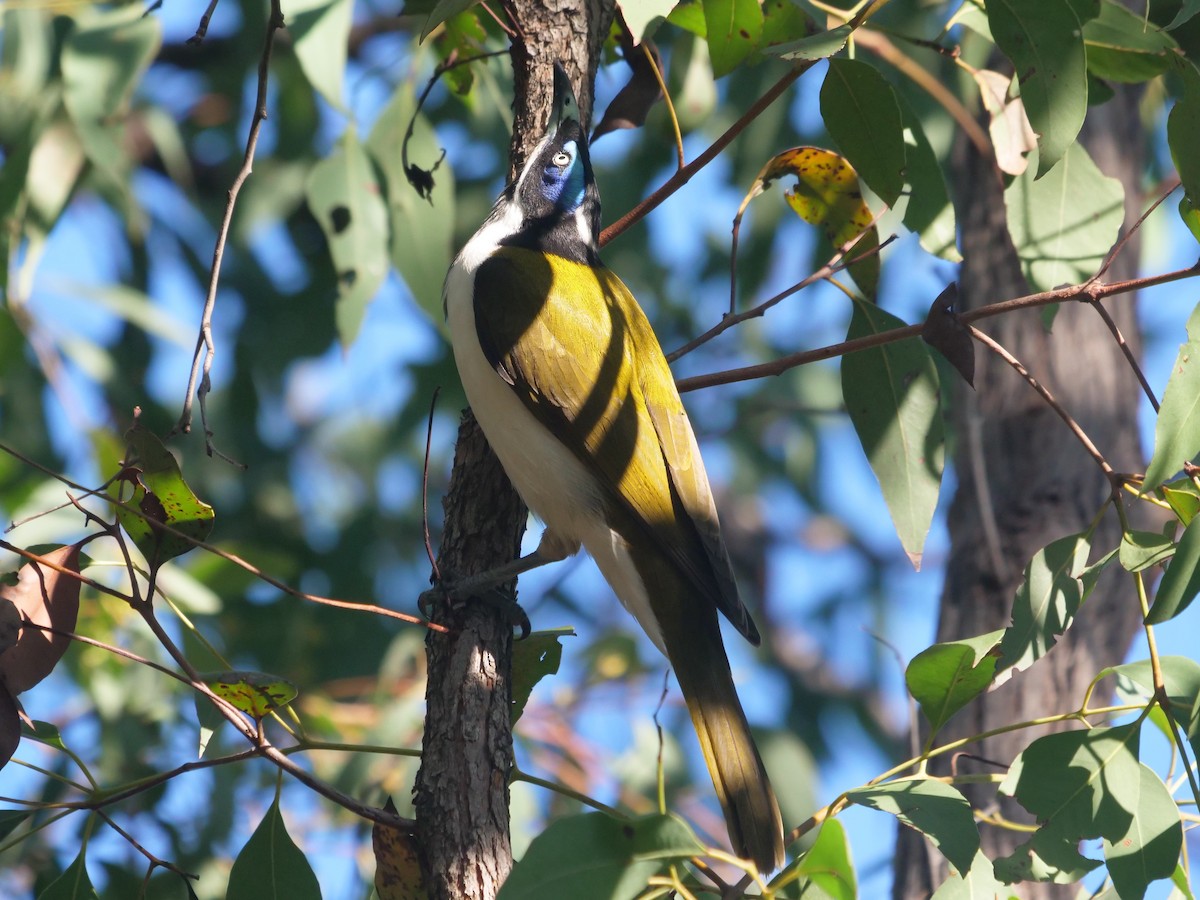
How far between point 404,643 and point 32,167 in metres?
2.04

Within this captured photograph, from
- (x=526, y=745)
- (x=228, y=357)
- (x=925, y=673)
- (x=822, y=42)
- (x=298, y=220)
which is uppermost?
(x=298, y=220)

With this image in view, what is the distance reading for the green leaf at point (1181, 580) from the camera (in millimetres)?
1634

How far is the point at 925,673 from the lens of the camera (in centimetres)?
184

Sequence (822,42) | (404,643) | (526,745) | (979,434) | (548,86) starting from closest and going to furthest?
(822,42)
(548,86)
(979,434)
(526,745)
(404,643)

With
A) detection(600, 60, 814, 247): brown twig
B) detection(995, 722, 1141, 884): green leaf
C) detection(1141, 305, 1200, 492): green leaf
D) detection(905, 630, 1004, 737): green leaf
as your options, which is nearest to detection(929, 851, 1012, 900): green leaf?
detection(995, 722, 1141, 884): green leaf

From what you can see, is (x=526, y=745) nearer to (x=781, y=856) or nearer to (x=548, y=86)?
(x=781, y=856)

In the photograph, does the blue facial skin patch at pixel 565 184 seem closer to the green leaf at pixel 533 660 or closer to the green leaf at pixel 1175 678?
the green leaf at pixel 533 660

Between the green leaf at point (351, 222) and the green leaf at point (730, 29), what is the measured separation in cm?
117

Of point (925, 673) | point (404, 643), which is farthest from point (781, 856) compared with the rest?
point (404, 643)

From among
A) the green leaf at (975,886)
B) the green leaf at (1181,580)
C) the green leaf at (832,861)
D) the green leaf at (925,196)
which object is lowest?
the green leaf at (832,861)

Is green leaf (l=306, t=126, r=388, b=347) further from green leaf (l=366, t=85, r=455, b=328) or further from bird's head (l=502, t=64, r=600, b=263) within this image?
bird's head (l=502, t=64, r=600, b=263)

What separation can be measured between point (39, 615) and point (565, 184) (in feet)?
5.10

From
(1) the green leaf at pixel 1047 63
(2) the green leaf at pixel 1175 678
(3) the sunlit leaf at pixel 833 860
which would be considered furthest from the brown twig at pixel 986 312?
(3) the sunlit leaf at pixel 833 860

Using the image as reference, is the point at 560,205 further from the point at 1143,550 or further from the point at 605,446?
the point at 1143,550
